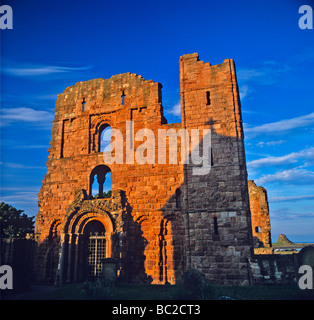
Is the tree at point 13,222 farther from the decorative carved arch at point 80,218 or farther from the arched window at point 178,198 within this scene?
the arched window at point 178,198

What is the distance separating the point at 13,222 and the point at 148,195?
14.0 m

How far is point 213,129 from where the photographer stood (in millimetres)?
15000

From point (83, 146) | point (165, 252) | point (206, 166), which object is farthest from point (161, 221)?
point (83, 146)

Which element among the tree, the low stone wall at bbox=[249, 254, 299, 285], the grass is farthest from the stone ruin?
the tree

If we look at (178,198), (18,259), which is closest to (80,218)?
(18,259)

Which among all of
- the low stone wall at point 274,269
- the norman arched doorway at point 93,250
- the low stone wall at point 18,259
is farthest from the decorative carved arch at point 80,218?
the low stone wall at point 274,269

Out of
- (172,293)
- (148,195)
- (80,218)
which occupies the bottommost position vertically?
(172,293)

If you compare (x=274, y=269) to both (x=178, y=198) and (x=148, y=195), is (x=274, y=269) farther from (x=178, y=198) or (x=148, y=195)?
(x=148, y=195)

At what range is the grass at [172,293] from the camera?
10.0 metres

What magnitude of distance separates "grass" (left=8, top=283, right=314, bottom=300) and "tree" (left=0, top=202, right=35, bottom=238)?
1139 centimetres

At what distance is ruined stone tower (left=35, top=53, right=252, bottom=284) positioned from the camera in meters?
13.7

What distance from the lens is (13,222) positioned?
2320cm

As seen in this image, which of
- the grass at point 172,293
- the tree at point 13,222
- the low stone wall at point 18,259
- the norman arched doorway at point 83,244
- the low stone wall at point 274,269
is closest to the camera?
the grass at point 172,293

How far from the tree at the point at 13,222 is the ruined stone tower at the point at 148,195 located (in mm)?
6536
